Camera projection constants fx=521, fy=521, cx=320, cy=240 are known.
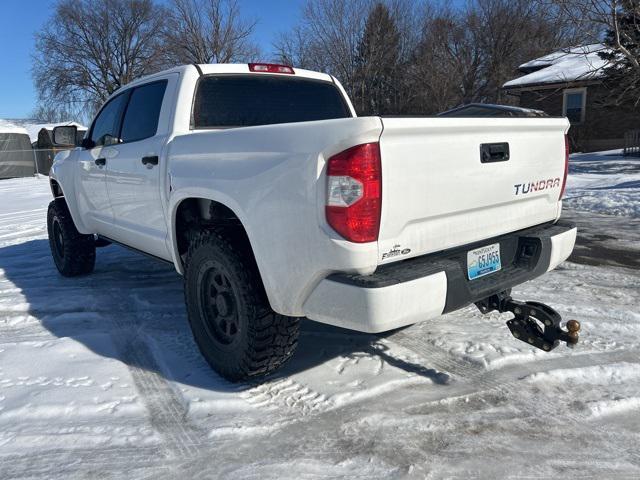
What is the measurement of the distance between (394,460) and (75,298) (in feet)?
12.1

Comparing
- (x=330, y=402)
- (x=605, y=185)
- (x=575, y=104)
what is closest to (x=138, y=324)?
(x=330, y=402)

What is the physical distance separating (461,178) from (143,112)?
270 cm

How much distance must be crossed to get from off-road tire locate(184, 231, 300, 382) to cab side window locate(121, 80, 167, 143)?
1.27m

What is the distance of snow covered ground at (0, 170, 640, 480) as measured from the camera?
7.73 feet

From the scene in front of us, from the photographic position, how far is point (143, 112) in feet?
13.6

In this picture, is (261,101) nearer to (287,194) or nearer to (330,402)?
(287,194)

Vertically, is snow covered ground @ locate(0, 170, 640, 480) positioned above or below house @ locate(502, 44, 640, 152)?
below

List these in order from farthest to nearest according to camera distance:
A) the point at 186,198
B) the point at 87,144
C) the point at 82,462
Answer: the point at 87,144 < the point at 186,198 < the point at 82,462

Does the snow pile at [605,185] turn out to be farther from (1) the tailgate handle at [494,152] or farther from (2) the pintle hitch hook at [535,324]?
(1) the tailgate handle at [494,152]

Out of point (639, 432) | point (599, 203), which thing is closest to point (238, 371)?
point (639, 432)

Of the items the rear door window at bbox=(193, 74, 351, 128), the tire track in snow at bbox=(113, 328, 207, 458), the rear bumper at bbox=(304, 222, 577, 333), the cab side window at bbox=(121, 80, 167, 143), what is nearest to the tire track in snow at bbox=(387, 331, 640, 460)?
the rear bumper at bbox=(304, 222, 577, 333)

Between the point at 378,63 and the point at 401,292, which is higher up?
the point at 378,63

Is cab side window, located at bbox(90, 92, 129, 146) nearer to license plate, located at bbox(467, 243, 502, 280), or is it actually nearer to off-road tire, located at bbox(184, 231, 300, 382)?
off-road tire, located at bbox(184, 231, 300, 382)

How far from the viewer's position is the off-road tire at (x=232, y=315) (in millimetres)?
2783
